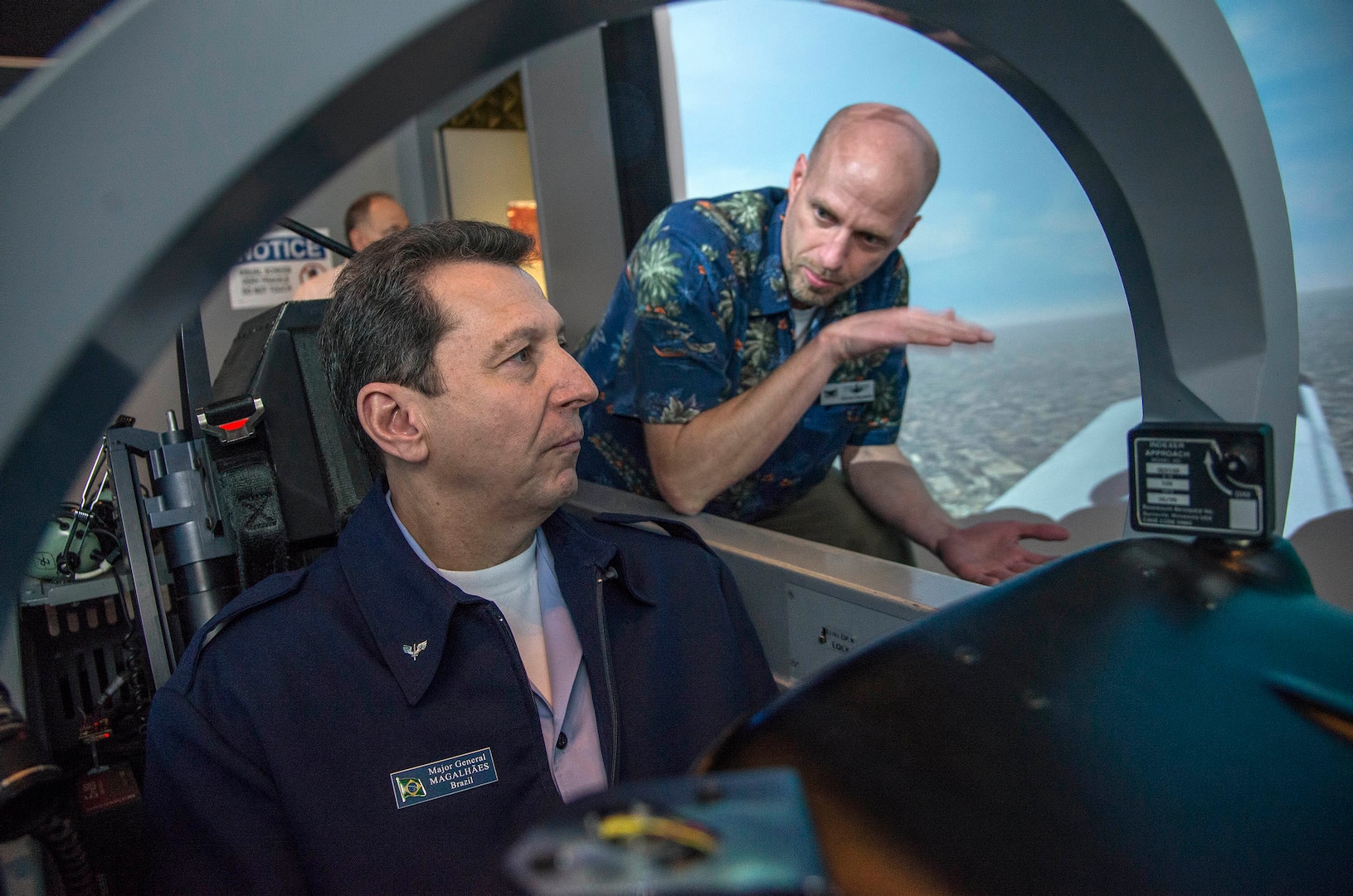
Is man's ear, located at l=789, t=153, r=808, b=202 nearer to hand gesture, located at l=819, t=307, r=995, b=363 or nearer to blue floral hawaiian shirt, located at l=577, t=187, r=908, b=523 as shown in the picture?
blue floral hawaiian shirt, located at l=577, t=187, r=908, b=523

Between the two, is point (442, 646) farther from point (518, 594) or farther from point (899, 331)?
point (899, 331)

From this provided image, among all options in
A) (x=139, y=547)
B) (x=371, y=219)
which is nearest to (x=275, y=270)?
(x=371, y=219)

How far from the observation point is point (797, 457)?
1696mm

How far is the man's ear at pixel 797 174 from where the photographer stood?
164cm

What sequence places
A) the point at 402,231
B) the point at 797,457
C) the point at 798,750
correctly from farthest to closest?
the point at 797,457 < the point at 402,231 < the point at 798,750

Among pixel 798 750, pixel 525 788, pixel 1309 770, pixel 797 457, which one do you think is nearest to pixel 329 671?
pixel 525 788

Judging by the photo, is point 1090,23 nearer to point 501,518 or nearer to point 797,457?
point 501,518

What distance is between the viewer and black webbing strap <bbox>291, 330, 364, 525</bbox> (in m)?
1.23

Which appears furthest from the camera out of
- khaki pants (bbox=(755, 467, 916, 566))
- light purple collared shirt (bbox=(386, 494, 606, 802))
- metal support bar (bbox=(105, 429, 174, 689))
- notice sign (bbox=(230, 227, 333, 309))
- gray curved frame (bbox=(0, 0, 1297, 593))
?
notice sign (bbox=(230, 227, 333, 309))

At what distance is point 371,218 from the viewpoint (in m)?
3.02

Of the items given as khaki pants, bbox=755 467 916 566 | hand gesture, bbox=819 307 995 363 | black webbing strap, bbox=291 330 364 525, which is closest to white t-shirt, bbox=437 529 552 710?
black webbing strap, bbox=291 330 364 525

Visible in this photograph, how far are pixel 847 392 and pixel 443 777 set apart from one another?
3.51 ft

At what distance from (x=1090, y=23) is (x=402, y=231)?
80cm

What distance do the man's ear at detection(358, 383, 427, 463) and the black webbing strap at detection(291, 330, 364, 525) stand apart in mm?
234
